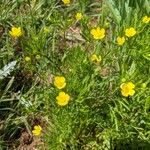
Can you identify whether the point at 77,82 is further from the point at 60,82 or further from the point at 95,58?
the point at 95,58

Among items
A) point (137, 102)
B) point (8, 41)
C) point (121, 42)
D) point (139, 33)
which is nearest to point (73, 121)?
point (137, 102)

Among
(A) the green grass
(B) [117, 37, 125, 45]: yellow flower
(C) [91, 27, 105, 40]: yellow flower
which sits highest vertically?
(C) [91, 27, 105, 40]: yellow flower

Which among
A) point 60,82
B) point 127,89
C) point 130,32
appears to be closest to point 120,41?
point 130,32

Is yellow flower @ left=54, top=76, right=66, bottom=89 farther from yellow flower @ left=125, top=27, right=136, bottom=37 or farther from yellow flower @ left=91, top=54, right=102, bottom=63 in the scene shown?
yellow flower @ left=125, top=27, right=136, bottom=37

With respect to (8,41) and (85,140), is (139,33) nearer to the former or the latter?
(85,140)

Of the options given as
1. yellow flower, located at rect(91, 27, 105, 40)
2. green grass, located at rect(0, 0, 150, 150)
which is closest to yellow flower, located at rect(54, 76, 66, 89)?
green grass, located at rect(0, 0, 150, 150)

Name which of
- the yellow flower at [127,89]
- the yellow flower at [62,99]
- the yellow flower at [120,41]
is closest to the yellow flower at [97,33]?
the yellow flower at [120,41]
